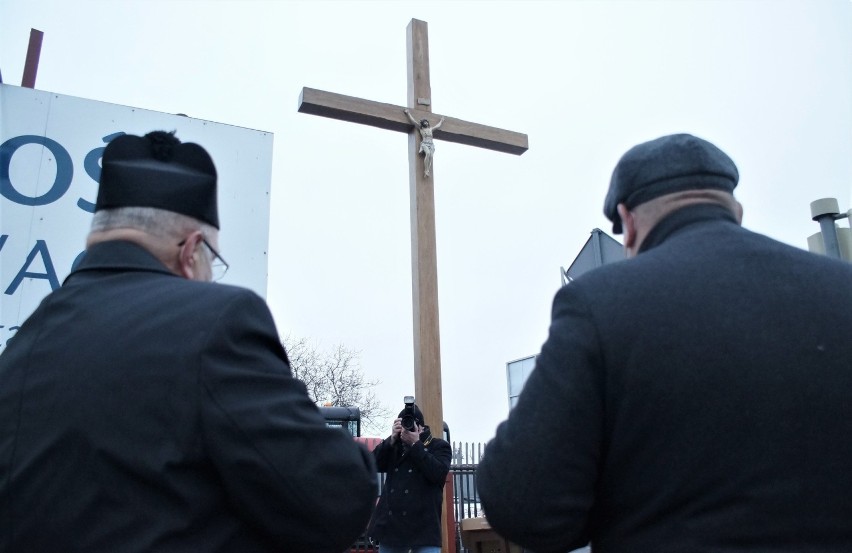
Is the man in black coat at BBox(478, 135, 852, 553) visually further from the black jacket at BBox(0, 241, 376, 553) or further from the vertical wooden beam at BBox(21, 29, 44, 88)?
the vertical wooden beam at BBox(21, 29, 44, 88)

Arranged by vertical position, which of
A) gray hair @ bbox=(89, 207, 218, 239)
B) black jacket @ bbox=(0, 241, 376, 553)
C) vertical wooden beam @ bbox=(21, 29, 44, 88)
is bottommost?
black jacket @ bbox=(0, 241, 376, 553)

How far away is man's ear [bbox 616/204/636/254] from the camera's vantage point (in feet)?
5.56

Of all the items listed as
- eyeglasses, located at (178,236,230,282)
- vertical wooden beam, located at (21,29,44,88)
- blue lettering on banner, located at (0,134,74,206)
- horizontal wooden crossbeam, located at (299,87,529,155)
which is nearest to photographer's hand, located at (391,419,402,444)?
horizontal wooden crossbeam, located at (299,87,529,155)

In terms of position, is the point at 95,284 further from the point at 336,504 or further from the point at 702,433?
the point at 702,433

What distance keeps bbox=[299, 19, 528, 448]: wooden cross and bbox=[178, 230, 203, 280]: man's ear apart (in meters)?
3.93

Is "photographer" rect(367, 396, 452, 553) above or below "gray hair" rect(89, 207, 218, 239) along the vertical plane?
below

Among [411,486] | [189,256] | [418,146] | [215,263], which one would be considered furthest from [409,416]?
[189,256]

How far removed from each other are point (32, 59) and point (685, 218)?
12.1ft

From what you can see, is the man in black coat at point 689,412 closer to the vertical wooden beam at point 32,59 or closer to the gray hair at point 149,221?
the gray hair at point 149,221

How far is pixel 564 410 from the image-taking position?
1.39m

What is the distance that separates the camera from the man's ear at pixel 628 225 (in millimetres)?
1696

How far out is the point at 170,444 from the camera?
53.0 inches

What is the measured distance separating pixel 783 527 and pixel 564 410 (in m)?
0.40

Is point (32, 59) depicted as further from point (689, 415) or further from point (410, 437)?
point (689, 415)
